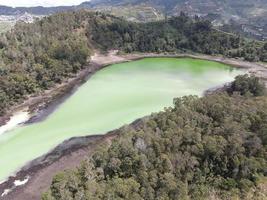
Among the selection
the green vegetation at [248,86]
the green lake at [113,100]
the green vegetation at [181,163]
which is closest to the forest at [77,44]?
the green lake at [113,100]

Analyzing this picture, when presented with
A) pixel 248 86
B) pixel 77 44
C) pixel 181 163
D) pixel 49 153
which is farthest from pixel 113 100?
pixel 181 163

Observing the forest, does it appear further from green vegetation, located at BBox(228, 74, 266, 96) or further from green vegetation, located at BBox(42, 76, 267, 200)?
green vegetation, located at BBox(228, 74, 266, 96)

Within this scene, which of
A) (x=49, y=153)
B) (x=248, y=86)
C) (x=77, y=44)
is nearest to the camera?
(x=49, y=153)

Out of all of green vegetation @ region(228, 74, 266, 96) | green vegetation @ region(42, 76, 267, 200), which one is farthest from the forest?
green vegetation @ region(228, 74, 266, 96)

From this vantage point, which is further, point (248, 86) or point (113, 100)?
point (113, 100)

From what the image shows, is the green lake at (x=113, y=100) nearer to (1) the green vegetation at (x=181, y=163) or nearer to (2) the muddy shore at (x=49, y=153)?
(2) the muddy shore at (x=49, y=153)

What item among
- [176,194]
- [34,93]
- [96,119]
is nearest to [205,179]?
[176,194]

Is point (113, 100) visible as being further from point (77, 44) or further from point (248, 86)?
point (77, 44)

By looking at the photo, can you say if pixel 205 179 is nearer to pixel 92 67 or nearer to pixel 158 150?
pixel 158 150
